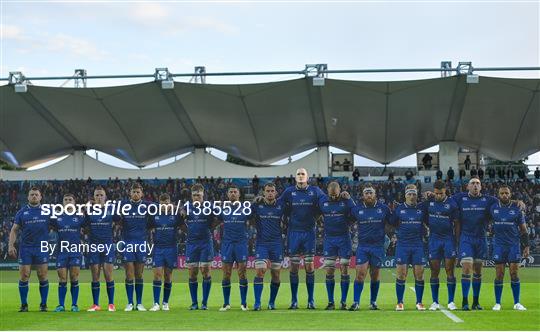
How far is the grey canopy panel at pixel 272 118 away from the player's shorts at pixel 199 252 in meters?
19.3

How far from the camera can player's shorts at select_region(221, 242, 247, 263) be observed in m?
13.3

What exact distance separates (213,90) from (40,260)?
20.3m

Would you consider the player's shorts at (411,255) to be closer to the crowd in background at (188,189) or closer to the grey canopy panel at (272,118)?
the grey canopy panel at (272,118)

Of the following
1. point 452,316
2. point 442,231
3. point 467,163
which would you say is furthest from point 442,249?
point 467,163

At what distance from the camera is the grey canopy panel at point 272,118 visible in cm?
3319

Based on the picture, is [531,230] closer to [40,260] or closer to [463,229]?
[463,229]

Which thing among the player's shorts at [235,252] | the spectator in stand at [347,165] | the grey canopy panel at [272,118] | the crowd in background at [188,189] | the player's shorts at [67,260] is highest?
the grey canopy panel at [272,118]

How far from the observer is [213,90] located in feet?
109

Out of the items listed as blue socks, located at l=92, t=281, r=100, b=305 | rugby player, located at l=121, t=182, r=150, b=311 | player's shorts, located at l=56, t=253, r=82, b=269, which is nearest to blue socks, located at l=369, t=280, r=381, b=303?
rugby player, located at l=121, t=182, r=150, b=311

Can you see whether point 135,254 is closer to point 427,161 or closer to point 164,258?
point 164,258

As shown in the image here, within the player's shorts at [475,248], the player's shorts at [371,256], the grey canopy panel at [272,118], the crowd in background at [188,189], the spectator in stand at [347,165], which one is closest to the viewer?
the player's shorts at [371,256]

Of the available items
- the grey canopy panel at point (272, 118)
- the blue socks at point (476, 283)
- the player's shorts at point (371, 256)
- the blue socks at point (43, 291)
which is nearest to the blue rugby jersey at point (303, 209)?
the player's shorts at point (371, 256)

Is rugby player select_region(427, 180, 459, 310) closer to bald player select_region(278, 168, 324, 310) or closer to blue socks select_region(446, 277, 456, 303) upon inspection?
blue socks select_region(446, 277, 456, 303)

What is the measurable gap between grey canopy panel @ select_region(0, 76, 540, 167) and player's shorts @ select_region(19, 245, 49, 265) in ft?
64.6
